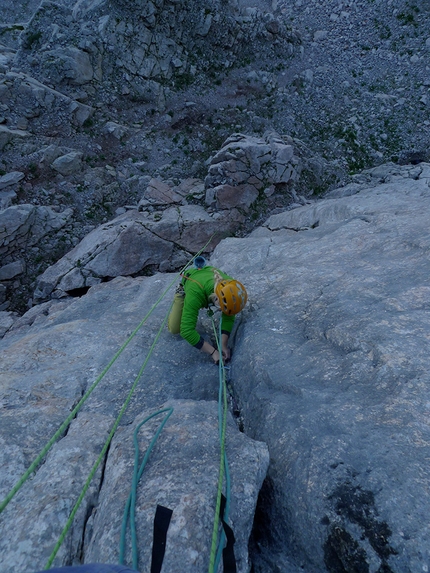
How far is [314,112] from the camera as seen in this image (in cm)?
2078

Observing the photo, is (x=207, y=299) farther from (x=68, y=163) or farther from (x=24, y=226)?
(x=68, y=163)

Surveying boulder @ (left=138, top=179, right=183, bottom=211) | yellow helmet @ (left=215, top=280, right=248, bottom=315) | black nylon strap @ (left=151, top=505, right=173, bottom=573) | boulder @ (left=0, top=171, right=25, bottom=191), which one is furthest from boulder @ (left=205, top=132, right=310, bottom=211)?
black nylon strap @ (left=151, top=505, right=173, bottom=573)

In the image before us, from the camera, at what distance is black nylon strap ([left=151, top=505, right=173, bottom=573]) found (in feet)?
9.18

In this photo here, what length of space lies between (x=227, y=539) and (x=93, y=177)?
16798mm

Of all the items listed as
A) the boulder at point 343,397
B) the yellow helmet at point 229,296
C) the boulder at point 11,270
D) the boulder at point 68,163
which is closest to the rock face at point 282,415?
the boulder at point 343,397

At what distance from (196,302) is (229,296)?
72 cm

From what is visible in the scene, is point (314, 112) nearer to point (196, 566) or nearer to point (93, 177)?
point (93, 177)

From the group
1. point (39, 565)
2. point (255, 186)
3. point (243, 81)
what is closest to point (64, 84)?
point (243, 81)

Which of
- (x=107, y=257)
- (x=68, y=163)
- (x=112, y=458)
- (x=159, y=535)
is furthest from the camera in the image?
(x=68, y=163)

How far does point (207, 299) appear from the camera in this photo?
6.25m

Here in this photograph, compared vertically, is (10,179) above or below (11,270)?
above

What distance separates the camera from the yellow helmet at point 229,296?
5.66 metres

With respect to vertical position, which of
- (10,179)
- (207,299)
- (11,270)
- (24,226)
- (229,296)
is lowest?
(11,270)

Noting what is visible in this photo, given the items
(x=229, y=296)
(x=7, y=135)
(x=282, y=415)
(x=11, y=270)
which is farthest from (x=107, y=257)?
(x=282, y=415)
